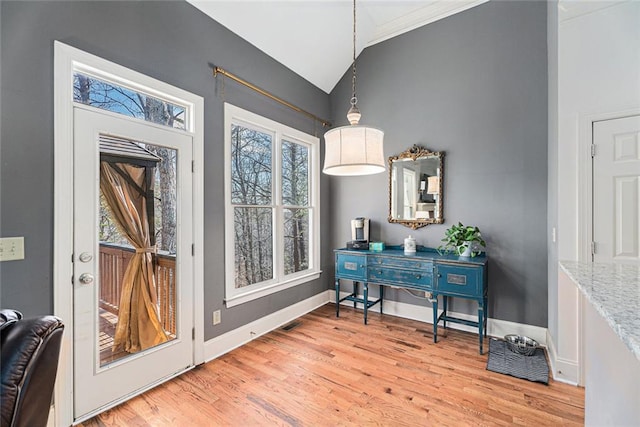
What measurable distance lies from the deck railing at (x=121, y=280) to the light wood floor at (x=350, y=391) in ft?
1.72

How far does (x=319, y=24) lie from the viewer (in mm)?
3191

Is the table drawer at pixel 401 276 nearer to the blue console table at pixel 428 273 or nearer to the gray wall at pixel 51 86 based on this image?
the blue console table at pixel 428 273

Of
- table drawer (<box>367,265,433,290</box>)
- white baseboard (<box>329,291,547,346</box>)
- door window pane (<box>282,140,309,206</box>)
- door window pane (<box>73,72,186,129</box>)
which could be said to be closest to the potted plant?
table drawer (<box>367,265,433,290</box>)

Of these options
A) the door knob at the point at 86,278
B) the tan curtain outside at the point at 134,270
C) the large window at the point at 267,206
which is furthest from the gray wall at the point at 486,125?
the door knob at the point at 86,278

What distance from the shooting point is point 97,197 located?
1.88 metres

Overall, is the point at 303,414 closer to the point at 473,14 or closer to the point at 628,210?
the point at 628,210

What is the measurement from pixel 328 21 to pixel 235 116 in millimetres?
1590

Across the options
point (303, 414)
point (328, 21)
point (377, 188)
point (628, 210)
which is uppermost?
point (328, 21)

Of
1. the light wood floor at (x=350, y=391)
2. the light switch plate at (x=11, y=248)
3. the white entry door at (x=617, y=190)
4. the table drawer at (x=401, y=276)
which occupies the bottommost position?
the light wood floor at (x=350, y=391)

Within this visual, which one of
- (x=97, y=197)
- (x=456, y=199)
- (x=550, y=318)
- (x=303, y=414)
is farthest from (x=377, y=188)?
(x=97, y=197)

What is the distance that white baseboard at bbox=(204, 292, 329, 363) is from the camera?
2586mm

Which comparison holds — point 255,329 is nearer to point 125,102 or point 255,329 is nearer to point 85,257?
point 85,257

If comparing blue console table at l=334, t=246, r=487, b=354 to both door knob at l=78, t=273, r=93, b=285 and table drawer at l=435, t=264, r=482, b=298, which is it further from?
door knob at l=78, t=273, r=93, b=285

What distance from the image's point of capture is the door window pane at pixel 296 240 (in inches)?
141
